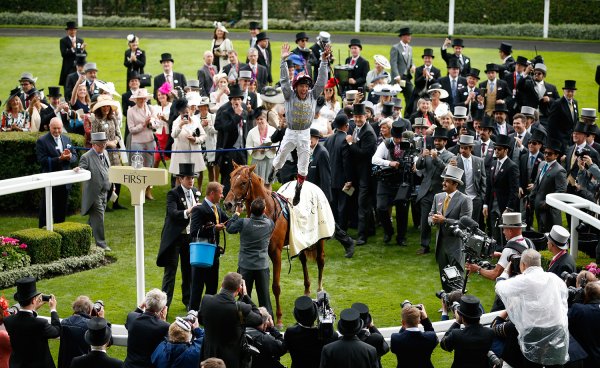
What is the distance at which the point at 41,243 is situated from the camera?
15.4 metres

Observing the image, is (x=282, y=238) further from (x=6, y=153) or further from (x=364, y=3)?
(x=364, y=3)

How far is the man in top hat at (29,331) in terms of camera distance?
1045 centimetres

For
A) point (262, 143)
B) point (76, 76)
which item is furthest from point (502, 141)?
point (76, 76)

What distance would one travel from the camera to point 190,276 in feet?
46.6

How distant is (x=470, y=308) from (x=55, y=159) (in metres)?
9.04

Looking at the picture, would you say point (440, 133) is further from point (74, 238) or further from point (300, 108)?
point (74, 238)

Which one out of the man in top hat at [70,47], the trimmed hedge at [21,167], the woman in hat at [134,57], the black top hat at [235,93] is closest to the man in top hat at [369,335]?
the black top hat at [235,93]

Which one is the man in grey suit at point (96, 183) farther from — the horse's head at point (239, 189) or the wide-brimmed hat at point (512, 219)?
the wide-brimmed hat at point (512, 219)

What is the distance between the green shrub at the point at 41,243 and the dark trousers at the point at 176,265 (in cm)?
236

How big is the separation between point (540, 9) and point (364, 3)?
5831 mm

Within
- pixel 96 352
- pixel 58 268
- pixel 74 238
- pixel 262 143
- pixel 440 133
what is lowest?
pixel 58 268

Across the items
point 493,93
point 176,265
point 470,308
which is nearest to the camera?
point 470,308

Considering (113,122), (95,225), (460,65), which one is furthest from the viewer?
(460,65)

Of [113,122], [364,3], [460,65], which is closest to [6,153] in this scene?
[113,122]
